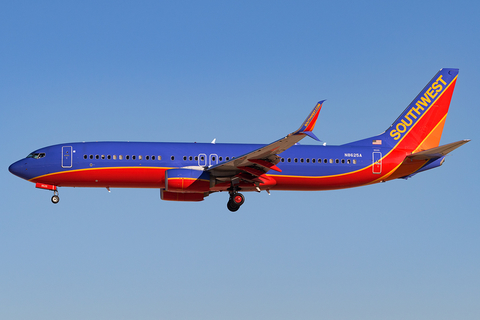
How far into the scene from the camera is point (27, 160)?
47.8 m

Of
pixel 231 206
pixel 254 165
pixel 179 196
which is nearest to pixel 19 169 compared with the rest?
pixel 179 196

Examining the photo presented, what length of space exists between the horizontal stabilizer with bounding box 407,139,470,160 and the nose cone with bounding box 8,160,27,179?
29.3 meters

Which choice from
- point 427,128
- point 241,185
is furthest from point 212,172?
point 427,128

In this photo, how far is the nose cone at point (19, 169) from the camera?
47531 millimetres

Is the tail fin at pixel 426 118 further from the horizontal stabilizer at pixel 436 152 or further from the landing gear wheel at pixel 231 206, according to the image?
the landing gear wheel at pixel 231 206

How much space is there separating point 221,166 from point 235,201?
3626 mm

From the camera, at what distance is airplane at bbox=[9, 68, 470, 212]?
46.6 m

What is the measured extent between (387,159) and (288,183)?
8.36 meters

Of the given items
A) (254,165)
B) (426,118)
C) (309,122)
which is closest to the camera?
(309,122)

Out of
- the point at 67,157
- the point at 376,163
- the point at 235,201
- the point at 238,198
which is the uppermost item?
the point at 67,157

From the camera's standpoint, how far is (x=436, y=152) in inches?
1909

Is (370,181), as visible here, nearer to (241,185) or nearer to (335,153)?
(335,153)

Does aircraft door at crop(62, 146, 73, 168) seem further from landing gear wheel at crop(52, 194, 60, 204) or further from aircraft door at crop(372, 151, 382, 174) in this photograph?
aircraft door at crop(372, 151, 382, 174)

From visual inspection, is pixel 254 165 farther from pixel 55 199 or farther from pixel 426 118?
pixel 426 118
